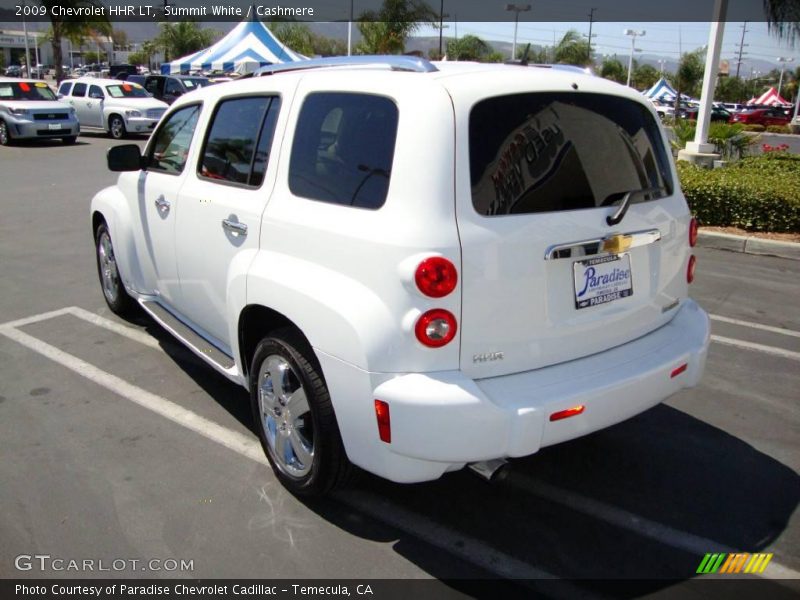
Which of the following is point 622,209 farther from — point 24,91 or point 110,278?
point 24,91

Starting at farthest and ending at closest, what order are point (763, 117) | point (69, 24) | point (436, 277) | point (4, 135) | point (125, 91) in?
1. point (763, 117)
2. point (69, 24)
3. point (125, 91)
4. point (4, 135)
5. point (436, 277)

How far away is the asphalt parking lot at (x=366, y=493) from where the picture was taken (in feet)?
9.69

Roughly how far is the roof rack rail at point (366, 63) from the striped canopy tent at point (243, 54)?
20.8m

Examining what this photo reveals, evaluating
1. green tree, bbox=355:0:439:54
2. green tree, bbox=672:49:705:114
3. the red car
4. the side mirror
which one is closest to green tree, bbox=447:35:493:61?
green tree, bbox=672:49:705:114

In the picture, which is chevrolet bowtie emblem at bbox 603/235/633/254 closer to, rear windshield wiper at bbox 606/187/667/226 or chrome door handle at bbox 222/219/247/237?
rear windshield wiper at bbox 606/187/667/226

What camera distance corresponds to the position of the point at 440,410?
2592mm

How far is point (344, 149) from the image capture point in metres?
3.03

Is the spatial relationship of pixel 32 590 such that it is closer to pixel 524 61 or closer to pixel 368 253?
pixel 368 253

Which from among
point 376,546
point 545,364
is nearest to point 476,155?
point 545,364

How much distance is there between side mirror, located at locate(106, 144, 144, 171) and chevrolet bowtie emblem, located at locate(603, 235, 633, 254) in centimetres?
319

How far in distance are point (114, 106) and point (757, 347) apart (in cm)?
2093

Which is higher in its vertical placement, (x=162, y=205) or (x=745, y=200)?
(x=162, y=205)

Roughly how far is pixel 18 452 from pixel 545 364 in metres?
2.80

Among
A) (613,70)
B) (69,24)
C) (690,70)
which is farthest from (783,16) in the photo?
(613,70)
